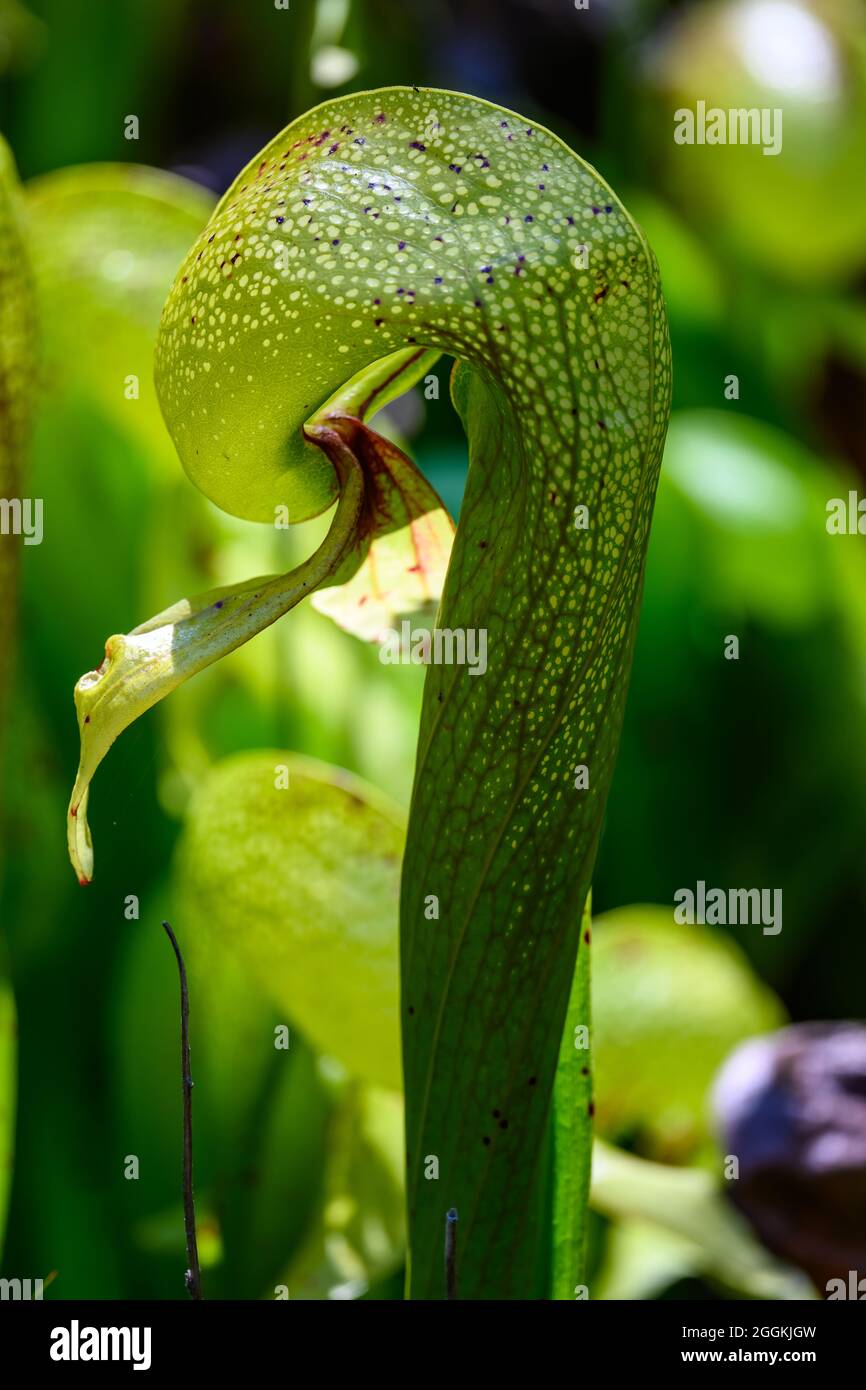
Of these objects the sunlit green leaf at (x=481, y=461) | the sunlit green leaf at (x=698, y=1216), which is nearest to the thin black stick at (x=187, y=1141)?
the sunlit green leaf at (x=481, y=461)

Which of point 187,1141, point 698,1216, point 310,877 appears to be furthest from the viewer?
point 698,1216

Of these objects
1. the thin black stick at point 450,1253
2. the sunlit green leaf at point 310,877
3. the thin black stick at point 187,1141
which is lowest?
the thin black stick at point 450,1253

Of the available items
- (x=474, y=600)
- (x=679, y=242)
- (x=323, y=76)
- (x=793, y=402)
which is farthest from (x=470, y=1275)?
(x=793, y=402)

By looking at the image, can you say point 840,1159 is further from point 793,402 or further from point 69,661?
point 793,402

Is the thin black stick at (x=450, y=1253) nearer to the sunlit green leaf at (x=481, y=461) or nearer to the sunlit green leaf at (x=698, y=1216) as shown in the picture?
the sunlit green leaf at (x=481, y=461)

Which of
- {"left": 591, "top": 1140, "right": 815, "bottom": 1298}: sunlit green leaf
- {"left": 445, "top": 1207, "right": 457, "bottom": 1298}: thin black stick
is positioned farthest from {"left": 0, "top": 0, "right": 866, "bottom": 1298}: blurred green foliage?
{"left": 445, "top": 1207, "right": 457, "bottom": 1298}: thin black stick

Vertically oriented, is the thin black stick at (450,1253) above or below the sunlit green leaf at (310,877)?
below

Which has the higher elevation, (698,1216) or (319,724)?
(319,724)

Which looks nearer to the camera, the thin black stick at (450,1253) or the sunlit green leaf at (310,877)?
the thin black stick at (450,1253)

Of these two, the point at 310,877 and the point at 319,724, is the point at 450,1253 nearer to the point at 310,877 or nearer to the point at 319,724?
the point at 310,877

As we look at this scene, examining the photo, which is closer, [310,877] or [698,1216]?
[310,877]

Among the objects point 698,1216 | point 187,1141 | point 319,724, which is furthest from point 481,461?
point 698,1216
